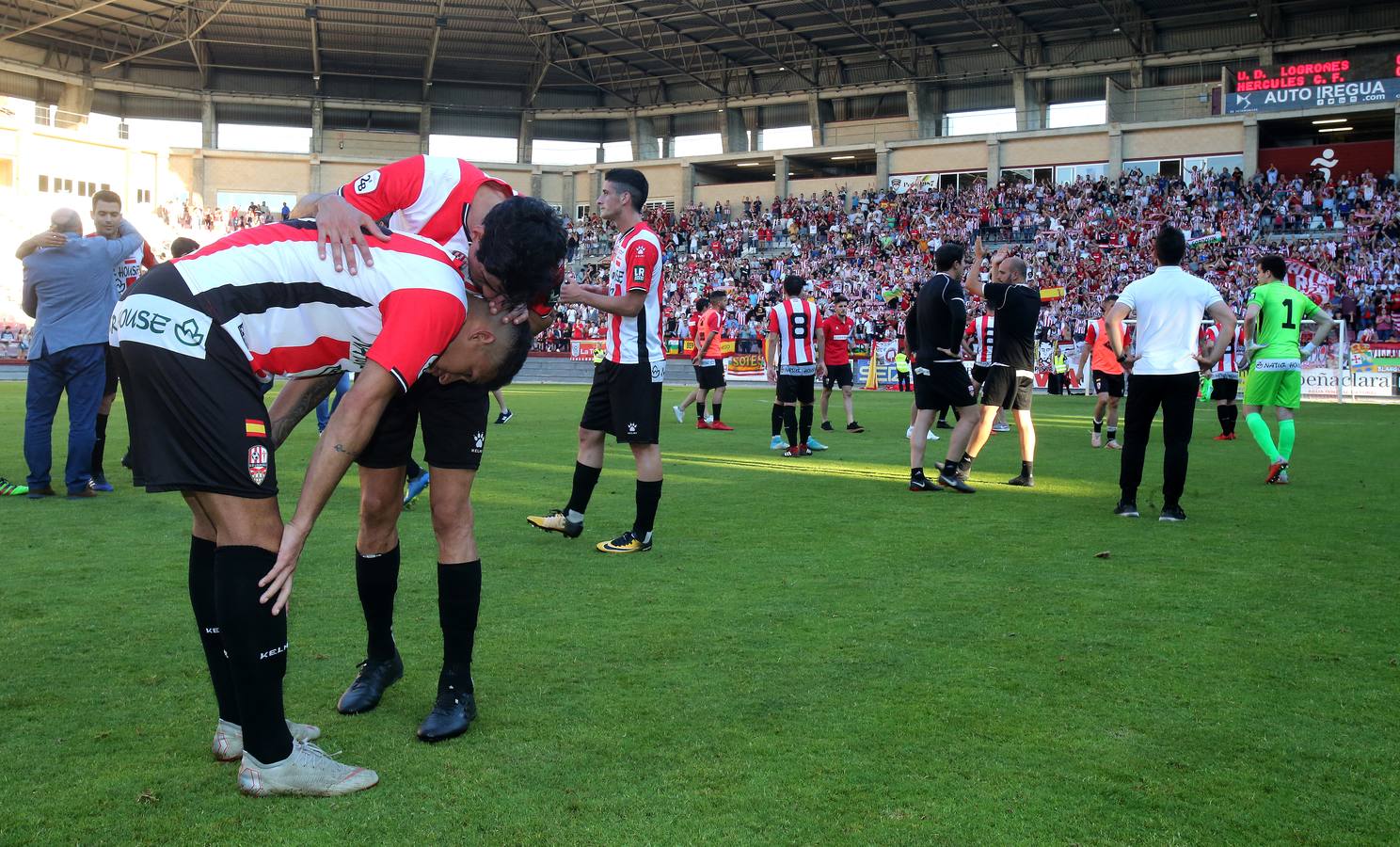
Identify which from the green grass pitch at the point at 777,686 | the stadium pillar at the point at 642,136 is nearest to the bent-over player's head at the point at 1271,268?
the green grass pitch at the point at 777,686

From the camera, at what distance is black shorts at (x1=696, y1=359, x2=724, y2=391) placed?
16266 millimetres

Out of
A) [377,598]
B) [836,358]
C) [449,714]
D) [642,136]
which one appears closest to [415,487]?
[377,598]

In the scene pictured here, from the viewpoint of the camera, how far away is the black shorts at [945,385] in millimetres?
9523

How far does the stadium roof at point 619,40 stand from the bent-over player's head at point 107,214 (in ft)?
128

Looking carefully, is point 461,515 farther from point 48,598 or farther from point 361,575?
point 48,598

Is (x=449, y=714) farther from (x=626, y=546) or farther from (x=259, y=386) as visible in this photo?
(x=626, y=546)

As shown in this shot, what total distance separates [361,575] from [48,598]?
7.11 feet

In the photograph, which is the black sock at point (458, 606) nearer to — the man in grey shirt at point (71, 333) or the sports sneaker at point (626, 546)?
the sports sneaker at point (626, 546)

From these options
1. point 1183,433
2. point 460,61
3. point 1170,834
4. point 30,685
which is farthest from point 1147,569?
point 460,61

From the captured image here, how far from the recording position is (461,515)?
3.59 meters

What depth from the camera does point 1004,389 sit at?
9.65 meters

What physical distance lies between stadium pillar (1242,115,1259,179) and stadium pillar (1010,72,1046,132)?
853cm

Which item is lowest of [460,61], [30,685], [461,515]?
[30,685]

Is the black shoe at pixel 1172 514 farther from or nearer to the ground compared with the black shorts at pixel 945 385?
nearer to the ground
